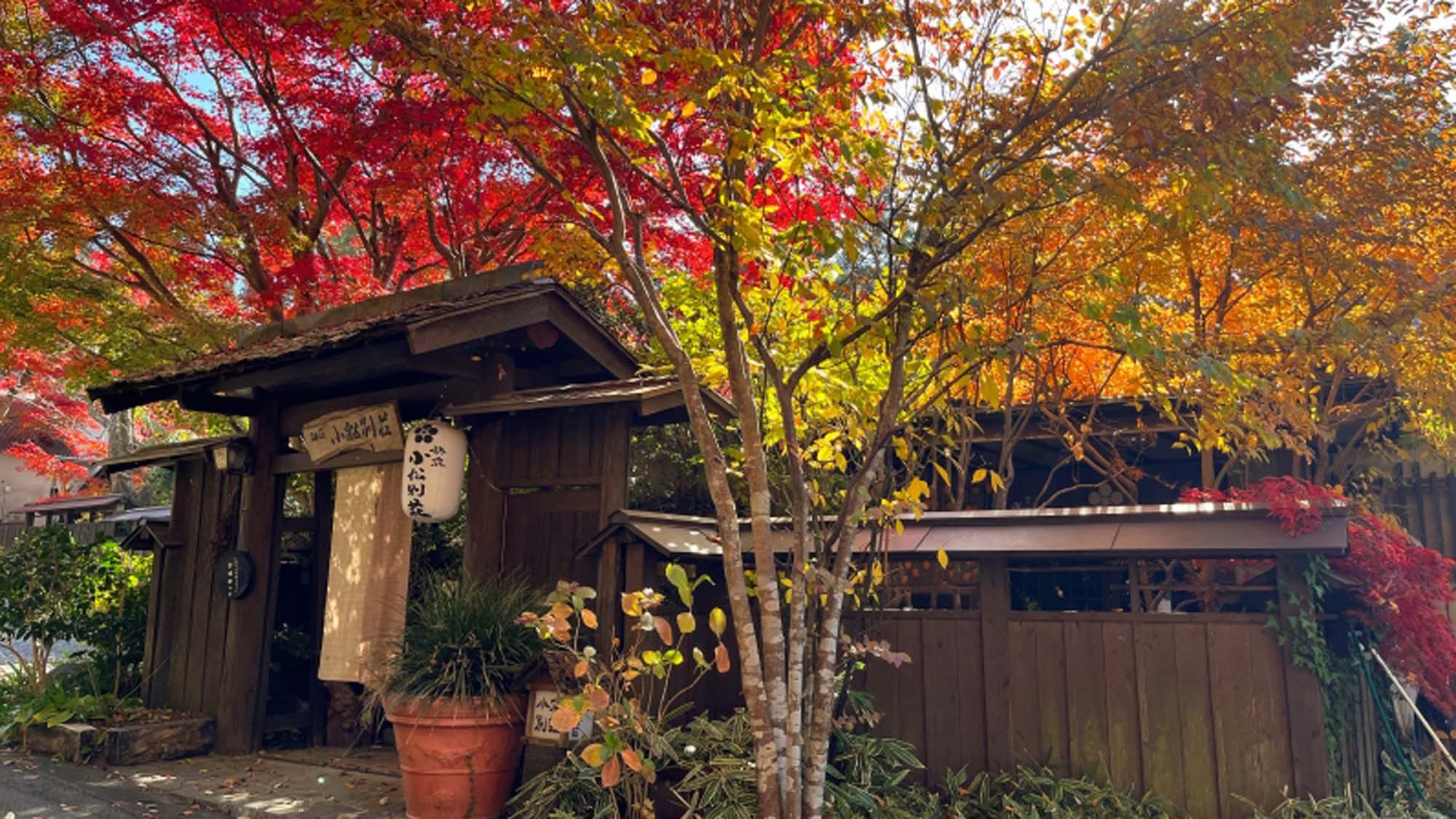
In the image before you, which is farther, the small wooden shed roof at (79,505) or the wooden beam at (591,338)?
the small wooden shed roof at (79,505)

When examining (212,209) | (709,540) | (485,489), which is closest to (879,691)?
(709,540)

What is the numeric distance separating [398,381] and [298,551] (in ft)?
9.93

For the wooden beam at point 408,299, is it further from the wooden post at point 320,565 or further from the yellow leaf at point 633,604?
the yellow leaf at point 633,604

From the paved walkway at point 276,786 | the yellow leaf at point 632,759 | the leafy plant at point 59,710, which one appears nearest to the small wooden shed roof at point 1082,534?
the yellow leaf at point 632,759

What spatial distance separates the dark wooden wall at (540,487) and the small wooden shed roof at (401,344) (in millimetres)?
598

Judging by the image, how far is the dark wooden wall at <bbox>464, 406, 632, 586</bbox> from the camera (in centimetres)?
767

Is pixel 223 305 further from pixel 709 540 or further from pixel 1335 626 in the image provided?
pixel 1335 626

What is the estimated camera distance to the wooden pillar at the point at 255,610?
9.20 m

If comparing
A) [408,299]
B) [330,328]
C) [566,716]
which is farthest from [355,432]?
[566,716]

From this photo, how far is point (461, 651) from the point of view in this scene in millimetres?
6758

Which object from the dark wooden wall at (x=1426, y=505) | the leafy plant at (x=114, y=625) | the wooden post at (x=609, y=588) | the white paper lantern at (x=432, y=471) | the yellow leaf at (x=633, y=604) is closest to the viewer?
the yellow leaf at (x=633, y=604)

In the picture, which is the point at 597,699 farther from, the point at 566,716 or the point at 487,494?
the point at 487,494

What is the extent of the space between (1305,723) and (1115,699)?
1021 millimetres

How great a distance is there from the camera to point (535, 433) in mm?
8047
